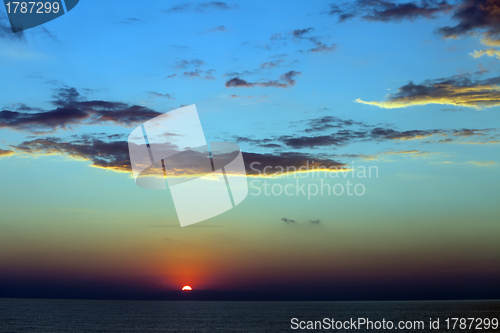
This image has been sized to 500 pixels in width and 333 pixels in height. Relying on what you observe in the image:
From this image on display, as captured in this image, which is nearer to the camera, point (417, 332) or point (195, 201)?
point (195, 201)

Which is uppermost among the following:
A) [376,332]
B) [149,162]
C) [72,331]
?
[149,162]

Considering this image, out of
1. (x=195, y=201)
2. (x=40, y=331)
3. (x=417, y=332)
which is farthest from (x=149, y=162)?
(x=417, y=332)

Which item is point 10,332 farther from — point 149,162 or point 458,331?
point 458,331

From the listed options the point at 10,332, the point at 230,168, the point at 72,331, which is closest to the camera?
the point at 230,168

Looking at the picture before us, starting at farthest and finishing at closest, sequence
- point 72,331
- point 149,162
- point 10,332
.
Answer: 1. point 72,331
2. point 10,332
3. point 149,162

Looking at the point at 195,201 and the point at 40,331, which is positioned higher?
the point at 195,201

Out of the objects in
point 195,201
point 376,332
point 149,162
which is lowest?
point 376,332

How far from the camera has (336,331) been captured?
352 ft

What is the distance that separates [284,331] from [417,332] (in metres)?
35.7

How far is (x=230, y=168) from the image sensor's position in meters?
32.8

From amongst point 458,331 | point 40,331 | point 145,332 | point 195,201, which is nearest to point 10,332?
point 40,331

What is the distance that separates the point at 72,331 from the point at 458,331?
98.5 meters

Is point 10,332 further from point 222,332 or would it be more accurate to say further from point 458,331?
point 458,331

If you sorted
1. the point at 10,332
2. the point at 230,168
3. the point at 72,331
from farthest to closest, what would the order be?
the point at 72,331, the point at 10,332, the point at 230,168
